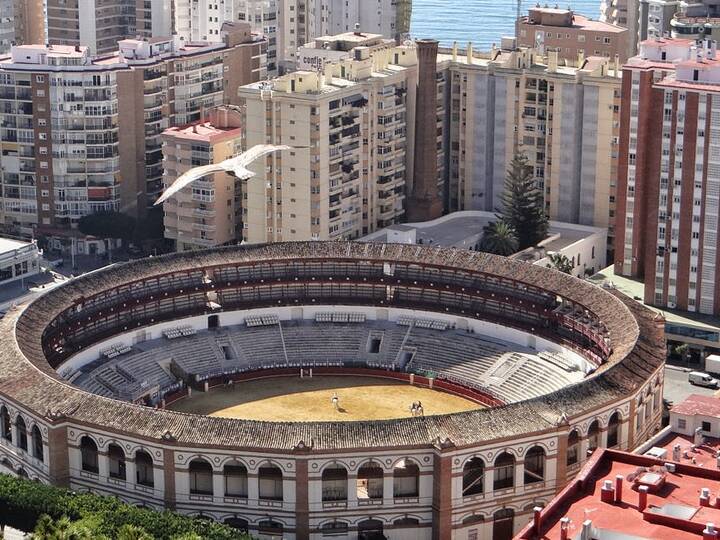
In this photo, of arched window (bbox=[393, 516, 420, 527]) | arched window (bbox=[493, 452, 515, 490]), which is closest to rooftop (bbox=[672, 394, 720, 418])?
arched window (bbox=[493, 452, 515, 490])

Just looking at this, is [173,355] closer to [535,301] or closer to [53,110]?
[535,301]

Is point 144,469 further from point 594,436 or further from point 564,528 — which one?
point 564,528

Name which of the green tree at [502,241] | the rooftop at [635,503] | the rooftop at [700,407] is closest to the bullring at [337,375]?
the rooftop at [700,407]

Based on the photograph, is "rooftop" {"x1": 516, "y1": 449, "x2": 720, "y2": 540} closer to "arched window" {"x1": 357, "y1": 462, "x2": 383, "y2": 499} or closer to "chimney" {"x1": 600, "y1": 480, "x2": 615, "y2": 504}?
"chimney" {"x1": 600, "y1": 480, "x2": 615, "y2": 504}

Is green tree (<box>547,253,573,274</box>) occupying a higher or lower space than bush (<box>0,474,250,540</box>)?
higher

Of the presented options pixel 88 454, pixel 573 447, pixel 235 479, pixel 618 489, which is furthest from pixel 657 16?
pixel 618 489

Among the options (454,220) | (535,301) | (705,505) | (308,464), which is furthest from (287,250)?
A: (705,505)
